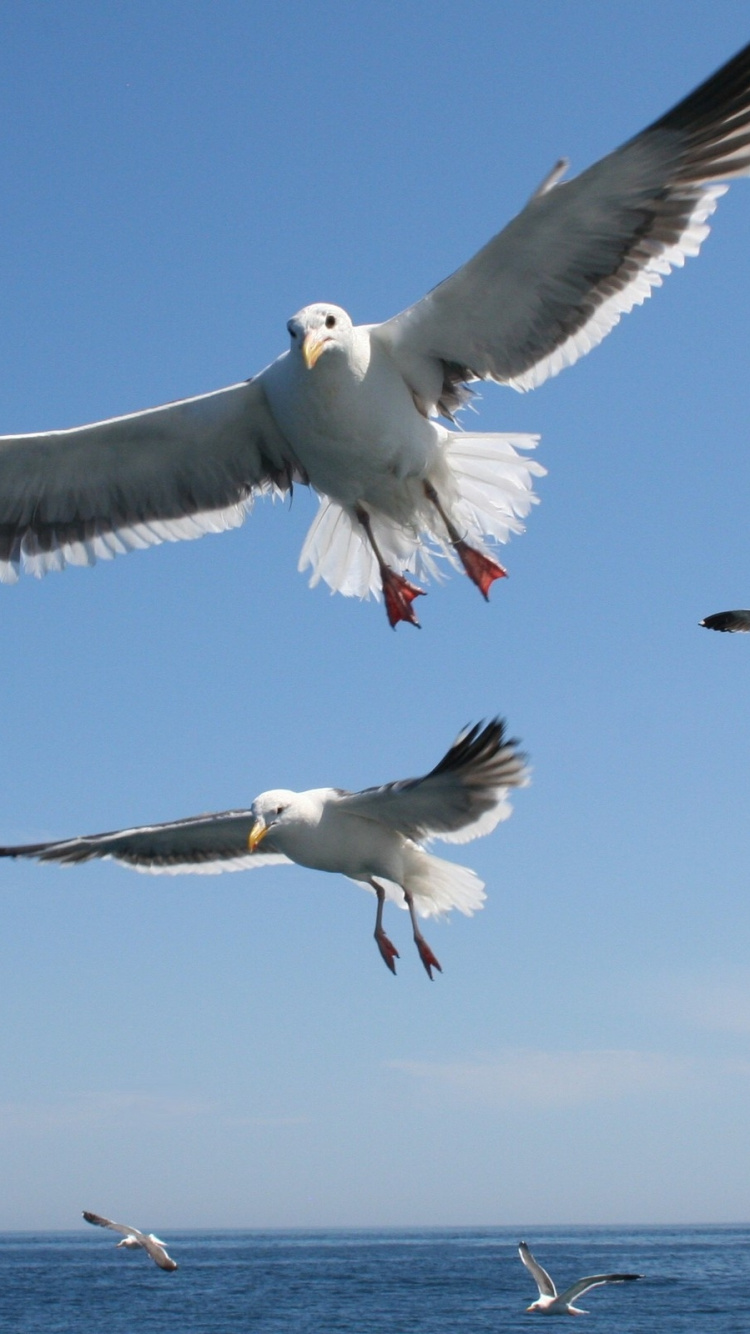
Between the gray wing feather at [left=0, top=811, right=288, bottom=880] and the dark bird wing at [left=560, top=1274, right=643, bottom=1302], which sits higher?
the gray wing feather at [left=0, top=811, right=288, bottom=880]

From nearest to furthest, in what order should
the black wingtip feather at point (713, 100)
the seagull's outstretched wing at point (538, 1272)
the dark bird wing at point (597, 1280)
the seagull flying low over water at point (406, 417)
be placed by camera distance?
the black wingtip feather at point (713, 100) < the seagull flying low over water at point (406, 417) < the dark bird wing at point (597, 1280) < the seagull's outstretched wing at point (538, 1272)

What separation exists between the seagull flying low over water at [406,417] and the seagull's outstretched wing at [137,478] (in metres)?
0.01

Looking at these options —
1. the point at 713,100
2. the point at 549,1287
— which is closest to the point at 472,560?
the point at 713,100

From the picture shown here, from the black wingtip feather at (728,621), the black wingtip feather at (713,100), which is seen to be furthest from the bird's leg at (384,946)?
the black wingtip feather at (713,100)

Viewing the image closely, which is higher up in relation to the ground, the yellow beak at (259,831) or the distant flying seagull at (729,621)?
the distant flying seagull at (729,621)

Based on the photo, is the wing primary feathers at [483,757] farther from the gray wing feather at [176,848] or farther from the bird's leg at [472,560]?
the gray wing feather at [176,848]

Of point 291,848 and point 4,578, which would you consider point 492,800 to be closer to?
point 291,848

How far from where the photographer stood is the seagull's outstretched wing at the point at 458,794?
667 cm

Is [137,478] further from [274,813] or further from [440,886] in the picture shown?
[440,886]

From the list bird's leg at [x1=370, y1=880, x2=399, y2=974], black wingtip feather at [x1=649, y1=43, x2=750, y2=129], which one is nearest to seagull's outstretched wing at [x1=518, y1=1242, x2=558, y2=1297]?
bird's leg at [x1=370, y1=880, x2=399, y2=974]

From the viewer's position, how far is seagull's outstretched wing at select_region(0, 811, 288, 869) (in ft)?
28.8

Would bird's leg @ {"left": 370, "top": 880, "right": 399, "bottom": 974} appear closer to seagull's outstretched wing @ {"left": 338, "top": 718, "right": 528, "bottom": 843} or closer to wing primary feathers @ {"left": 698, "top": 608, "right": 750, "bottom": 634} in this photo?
seagull's outstretched wing @ {"left": 338, "top": 718, "right": 528, "bottom": 843}

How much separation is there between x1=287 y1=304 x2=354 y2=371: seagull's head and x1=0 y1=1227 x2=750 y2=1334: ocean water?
33.8 m

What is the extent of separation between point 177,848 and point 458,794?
2.78 m
